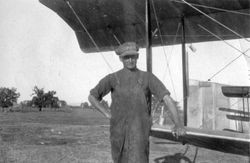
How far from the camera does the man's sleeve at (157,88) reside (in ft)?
8.09

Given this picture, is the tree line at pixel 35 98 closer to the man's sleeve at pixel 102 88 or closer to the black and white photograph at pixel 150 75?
the black and white photograph at pixel 150 75

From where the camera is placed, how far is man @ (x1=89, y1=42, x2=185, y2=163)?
8.01 feet

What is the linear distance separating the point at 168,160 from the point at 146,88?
10.7ft

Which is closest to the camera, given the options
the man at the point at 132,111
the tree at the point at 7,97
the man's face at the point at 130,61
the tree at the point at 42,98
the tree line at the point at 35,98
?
the man at the point at 132,111


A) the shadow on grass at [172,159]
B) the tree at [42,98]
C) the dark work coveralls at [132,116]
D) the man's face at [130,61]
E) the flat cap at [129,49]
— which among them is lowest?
the shadow on grass at [172,159]

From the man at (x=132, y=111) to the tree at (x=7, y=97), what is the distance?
95.1 meters

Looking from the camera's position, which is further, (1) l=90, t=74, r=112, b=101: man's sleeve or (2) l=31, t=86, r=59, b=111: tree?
(2) l=31, t=86, r=59, b=111: tree

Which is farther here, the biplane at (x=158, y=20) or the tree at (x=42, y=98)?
the tree at (x=42, y=98)

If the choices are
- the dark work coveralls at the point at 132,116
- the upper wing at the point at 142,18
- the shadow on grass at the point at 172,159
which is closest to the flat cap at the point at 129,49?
the dark work coveralls at the point at 132,116

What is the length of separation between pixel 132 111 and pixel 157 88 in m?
0.29

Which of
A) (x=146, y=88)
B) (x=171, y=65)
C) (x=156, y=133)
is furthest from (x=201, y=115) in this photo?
(x=146, y=88)

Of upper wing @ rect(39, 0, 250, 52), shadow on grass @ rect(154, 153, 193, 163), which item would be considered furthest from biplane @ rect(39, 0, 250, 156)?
shadow on grass @ rect(154, 153, 193, 163)

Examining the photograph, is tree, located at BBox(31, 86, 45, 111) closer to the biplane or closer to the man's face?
the biplane

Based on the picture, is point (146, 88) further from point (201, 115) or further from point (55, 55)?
point (201, 115)
